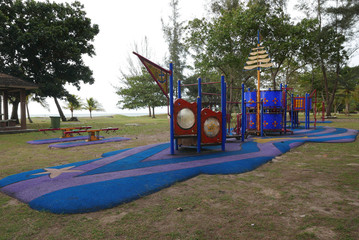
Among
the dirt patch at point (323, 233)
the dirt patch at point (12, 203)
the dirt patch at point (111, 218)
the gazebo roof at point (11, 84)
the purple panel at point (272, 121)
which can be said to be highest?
the gazebo roof at point (11, 84)

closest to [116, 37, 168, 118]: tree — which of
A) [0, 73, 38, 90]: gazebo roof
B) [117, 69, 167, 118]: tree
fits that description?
[117, 69, 167, 118]: tree

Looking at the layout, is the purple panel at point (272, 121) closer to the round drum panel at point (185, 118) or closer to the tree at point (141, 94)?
the round drum panel at point (185, 118)

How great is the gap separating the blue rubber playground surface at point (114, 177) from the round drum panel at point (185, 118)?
2.84 ft

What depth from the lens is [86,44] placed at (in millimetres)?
24000

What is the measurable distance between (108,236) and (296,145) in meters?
7.96

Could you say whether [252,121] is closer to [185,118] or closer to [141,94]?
[185,118]

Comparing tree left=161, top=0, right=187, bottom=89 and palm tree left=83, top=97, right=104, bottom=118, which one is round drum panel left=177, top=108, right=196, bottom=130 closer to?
tree left=161, top=0, right=187, bottom=89

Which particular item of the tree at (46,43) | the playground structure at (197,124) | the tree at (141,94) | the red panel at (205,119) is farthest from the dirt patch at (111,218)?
the tree at (141,94)

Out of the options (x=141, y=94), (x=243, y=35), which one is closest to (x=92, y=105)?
(x=141, y=94)

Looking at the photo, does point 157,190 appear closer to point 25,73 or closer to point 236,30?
point 236,30

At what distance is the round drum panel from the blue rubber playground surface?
2.84 ft

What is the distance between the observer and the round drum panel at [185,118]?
6.87 meters

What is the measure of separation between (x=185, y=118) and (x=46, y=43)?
762 inches

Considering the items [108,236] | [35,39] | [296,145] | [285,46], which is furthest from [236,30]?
[108,236]
